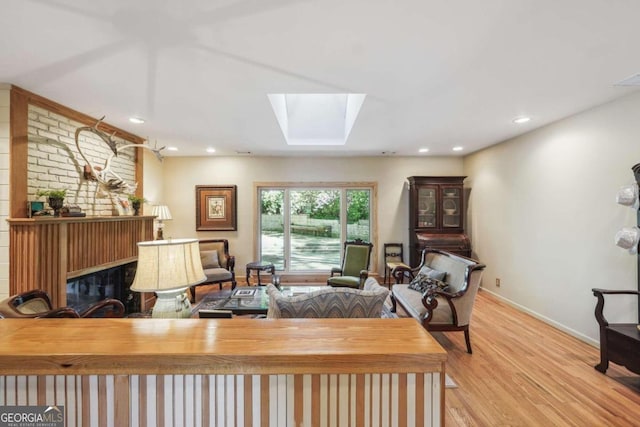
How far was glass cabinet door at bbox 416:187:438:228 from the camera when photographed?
498 centimetres

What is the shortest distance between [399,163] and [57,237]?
203 inches

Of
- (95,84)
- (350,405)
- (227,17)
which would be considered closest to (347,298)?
(350,405)

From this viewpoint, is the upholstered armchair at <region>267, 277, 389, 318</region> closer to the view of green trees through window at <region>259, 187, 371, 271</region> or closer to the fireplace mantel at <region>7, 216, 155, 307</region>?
the fireplace mantel at <region>7, 216, 155, 307</region>

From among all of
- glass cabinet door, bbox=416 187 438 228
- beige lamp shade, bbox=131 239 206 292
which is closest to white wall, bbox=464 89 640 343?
glass cabinet door, bbox=416 187 438 228

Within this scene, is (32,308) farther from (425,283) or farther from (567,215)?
(567,215)

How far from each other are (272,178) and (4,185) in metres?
3.53

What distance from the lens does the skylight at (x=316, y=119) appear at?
413 centimetres

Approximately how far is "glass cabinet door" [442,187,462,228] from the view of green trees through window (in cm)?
140

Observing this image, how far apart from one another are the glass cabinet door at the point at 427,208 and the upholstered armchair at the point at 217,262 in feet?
11.5

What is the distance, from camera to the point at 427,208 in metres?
5.01

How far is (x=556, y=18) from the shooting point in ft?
5.00

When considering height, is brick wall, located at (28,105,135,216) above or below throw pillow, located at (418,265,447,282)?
above

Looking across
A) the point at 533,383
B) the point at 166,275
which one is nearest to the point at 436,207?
the point at 533,383

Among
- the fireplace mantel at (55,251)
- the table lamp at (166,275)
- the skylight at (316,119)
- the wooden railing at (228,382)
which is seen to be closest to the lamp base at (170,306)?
the table lamp at (166,275)
